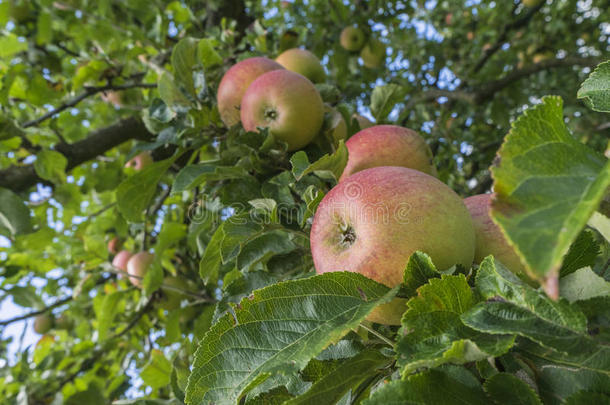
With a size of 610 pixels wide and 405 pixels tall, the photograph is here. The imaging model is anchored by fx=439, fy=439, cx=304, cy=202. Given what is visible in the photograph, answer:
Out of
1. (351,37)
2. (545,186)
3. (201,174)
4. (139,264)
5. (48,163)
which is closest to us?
(545,186)

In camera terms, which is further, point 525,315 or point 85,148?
point 85,148

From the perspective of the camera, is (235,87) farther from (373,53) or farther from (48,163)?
(373,53)

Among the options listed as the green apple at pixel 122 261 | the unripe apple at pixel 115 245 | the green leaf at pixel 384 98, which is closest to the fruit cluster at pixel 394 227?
the green leaf at pixel 384 98

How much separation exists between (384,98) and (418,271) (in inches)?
31.6

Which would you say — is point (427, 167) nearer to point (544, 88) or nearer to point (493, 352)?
point (493, 352)

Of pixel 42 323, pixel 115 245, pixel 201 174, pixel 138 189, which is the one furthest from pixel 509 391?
pixel 42 323

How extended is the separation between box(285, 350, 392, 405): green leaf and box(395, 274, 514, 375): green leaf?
10cm

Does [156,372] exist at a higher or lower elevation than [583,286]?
lower

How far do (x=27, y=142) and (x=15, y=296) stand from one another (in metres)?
0.82

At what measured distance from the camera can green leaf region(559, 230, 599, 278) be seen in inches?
21.0

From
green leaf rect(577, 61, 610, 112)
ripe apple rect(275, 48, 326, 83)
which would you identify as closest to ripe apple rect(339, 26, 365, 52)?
ripe apple rect(275, 48, 326, 83)

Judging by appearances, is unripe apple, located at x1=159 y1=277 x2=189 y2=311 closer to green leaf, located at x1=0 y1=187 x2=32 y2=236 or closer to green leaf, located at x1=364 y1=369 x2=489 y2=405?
green leaf, located at x1=0 y1=187 x2=32 y2=236

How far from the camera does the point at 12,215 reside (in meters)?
1.46

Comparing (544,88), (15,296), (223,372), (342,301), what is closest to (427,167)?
(342,301)
